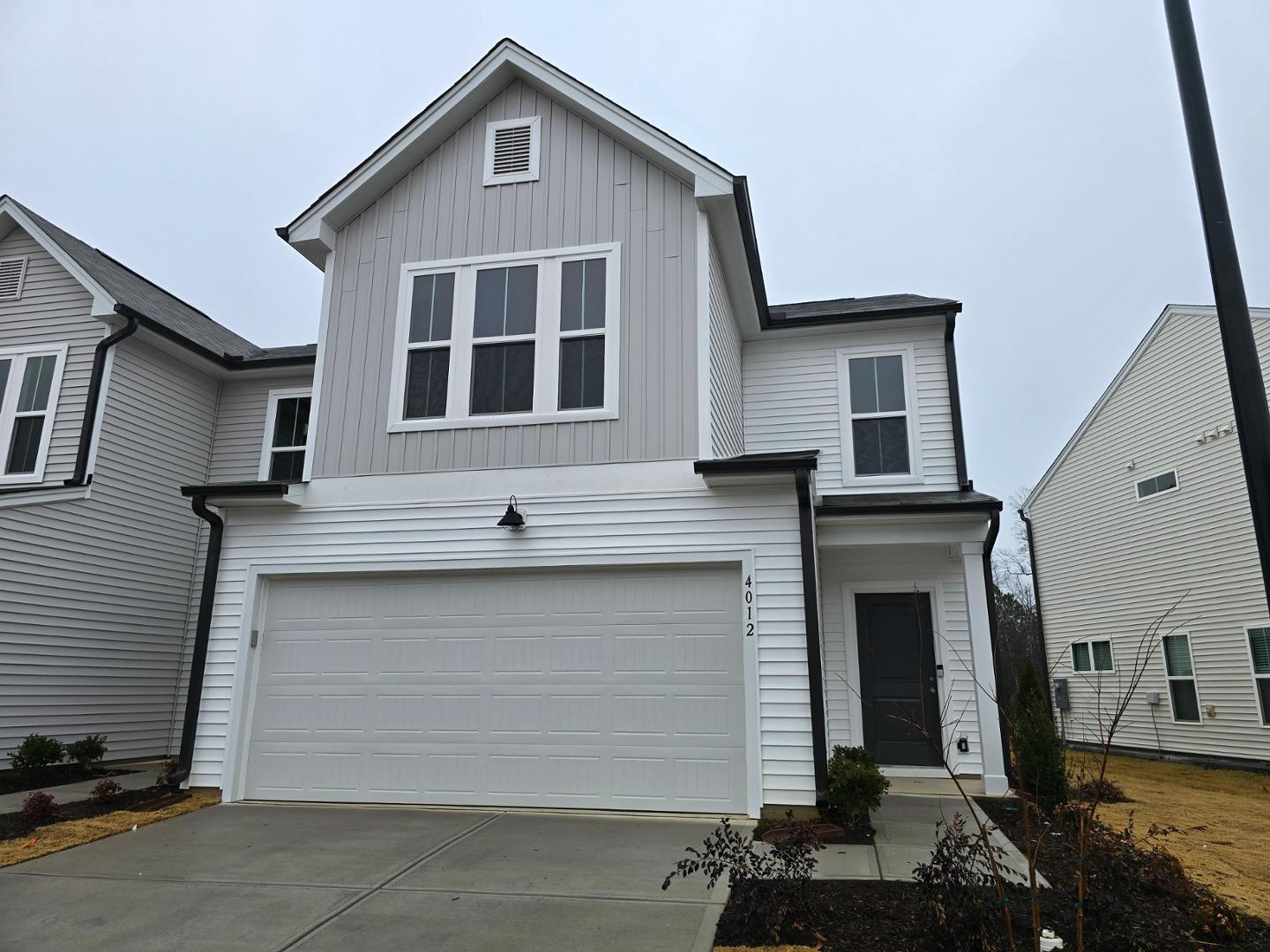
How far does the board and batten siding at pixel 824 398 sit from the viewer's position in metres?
10.7

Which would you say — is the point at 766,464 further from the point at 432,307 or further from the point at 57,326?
the point at 57,326

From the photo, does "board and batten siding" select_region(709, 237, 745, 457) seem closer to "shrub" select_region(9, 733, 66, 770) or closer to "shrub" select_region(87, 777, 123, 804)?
"shrub" select_region(87, 777, 123, 804)

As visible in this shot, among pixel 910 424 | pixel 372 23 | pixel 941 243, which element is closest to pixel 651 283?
pixel 910 424

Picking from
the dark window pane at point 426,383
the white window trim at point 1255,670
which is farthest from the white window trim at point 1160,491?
the dark window pane at point 426,383

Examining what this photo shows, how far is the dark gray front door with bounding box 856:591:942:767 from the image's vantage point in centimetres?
970

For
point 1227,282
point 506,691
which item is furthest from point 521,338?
point 1227,282

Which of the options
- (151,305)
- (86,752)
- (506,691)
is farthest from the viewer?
(151,305)

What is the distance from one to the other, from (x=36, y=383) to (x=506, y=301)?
7.04 meters

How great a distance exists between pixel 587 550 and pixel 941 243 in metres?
53.7

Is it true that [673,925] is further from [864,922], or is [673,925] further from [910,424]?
[910,424]

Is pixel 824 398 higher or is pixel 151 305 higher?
pixel 151 305

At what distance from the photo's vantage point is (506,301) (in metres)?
8.78

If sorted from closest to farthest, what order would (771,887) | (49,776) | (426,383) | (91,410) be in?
(771,887) → (426,383) → (49,776) → (91,410)

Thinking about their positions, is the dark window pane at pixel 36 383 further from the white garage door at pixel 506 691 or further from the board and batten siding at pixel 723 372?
the board and batten siding at pixel 723 372
